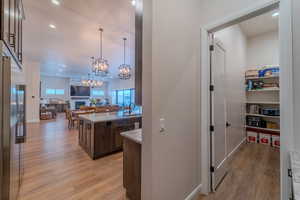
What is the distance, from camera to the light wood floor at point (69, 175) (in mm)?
1975

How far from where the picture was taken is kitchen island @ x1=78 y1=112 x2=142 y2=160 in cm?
309

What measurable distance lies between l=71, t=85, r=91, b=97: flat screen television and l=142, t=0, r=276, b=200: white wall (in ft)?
43.7

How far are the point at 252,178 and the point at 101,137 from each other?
3066mm

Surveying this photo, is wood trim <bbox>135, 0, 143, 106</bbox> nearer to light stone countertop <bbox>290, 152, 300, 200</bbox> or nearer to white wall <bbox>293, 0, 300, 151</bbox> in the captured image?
light stone countertop <bbox>290, 152, 300, 200</bbox>

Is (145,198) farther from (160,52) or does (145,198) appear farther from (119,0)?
(119,0)

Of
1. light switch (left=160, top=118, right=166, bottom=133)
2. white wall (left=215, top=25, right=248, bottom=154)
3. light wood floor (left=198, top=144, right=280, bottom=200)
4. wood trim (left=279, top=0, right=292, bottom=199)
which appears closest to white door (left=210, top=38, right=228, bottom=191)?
light wood floor (left=198, top=144, right=280, bottom=200)

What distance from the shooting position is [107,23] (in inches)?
132

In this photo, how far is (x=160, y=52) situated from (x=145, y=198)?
1493 mm

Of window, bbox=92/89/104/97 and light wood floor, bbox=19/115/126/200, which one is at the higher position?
window, bbox=92/89/104/97

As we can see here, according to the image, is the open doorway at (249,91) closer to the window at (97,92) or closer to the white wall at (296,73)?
the white wall at (296,73)

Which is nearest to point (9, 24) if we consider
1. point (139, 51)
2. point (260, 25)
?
point (139, 51)

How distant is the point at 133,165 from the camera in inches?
68.1

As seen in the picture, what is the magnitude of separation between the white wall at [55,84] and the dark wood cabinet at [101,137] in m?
10.9

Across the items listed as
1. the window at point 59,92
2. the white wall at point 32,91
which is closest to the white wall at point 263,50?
the white wall at point 32,91
